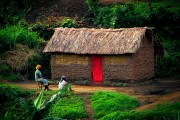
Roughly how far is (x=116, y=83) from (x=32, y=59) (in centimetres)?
506

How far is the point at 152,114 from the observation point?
78.4ft

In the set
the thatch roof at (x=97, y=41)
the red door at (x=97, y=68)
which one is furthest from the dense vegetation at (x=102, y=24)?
the red door at (x=97, y=68)

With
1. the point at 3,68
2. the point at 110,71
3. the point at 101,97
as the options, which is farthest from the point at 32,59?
the point at 101,97

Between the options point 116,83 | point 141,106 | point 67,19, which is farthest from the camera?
point 67,19

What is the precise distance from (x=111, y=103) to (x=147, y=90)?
3.79m

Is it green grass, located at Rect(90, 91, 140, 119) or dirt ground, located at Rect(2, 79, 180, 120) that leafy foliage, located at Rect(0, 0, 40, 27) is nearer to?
dirt ground, located at Rect(2, 79, 180, 120)

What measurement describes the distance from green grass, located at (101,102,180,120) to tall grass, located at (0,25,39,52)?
A: 1118 centimetres

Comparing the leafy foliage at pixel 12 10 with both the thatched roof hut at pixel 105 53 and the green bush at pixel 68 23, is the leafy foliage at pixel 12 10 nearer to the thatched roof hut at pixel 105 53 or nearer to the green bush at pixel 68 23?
the thatched roof hut at pixel 105 53

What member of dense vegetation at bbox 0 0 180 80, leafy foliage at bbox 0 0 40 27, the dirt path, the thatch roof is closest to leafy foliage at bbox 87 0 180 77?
dense vegetation at bbox 0 0 180 80

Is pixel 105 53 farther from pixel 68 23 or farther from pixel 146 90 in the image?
pixel 68 23

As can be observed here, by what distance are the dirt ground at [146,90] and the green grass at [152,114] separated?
39.3 inches

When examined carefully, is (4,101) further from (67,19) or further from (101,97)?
(67,19)

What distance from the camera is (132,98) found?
2716 centimetres

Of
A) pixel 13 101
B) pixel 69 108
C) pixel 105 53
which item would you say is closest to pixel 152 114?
pixel 69 108
